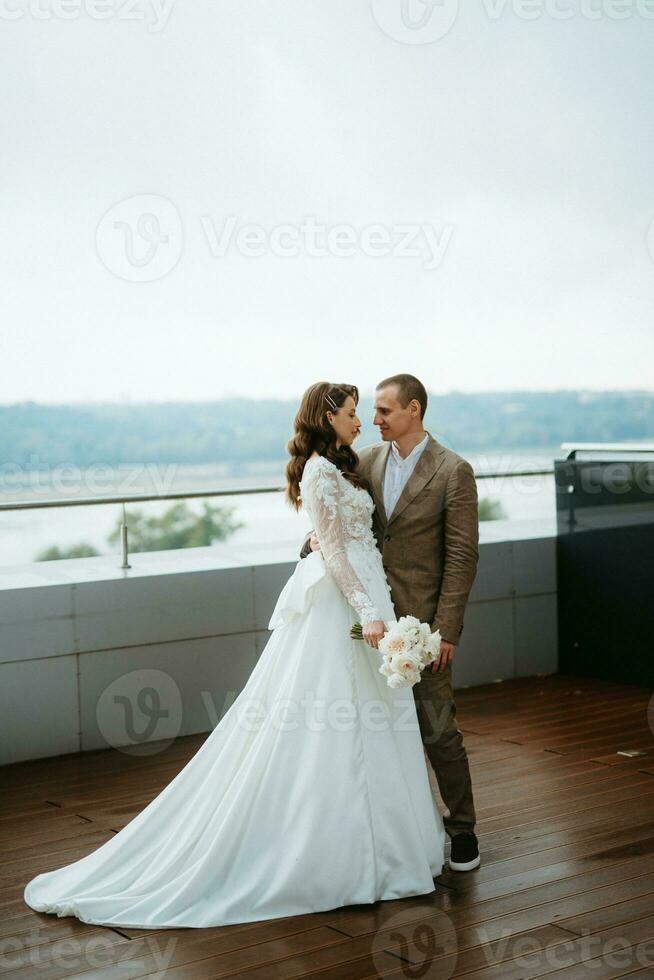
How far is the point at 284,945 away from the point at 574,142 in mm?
20934

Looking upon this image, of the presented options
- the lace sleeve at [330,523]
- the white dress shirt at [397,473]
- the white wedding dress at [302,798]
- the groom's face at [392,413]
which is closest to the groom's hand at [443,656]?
the white wedding dress at [302,798]

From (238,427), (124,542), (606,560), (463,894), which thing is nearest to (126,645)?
(124,542)

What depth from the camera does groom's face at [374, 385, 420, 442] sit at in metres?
3.44

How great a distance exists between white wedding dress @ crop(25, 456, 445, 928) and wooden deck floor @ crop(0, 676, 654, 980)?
0.07m

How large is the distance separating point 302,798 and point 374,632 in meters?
0.51

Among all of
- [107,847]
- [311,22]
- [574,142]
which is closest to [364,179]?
[574,142]

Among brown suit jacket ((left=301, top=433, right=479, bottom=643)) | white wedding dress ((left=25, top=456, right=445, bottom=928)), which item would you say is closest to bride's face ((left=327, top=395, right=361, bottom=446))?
white wedding dress ((left=25, top=456, right=445, bottom=928))

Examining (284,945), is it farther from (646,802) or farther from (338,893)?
(646,802)

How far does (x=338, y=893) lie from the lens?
3115 millimetres

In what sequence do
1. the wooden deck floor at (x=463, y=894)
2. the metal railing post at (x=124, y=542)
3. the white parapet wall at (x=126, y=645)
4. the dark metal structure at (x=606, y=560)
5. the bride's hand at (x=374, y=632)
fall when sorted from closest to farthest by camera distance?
the wooden deck floor at (x=463, y=894), the bride's hand at (x=374, y=632), the white parapet wall at (x=126, y=645), the metal railing post at (x=124, y=542), the dark metal structure at (x=606, y=560)

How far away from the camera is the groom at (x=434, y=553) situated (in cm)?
341

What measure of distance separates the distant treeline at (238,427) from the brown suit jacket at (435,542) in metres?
30.4

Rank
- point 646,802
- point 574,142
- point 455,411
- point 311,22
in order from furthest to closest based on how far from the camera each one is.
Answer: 1. point 455,411
2. point 574,142
3. point 311,22
4. point 646,802

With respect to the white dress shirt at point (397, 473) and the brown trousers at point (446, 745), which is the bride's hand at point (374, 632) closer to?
the brown trousers at point (446, 745)
